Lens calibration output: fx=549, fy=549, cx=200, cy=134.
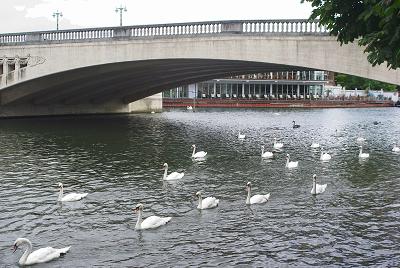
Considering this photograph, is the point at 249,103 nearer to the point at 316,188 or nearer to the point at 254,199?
the point at 316,188

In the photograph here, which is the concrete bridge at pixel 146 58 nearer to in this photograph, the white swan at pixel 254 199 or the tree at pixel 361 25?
the white swan at pixel 254 199

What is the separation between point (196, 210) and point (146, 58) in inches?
1004

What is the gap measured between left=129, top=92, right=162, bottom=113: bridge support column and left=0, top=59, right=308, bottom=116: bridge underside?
6376 millimetres

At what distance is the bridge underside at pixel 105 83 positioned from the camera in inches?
1796

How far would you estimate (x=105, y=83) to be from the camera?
56.0 meters

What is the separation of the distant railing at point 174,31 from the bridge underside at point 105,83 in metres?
2.32

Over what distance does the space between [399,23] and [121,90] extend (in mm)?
54825

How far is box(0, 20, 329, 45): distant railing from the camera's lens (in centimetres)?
3572

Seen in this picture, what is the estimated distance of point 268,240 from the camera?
1521cm

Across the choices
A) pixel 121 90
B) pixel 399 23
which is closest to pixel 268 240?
pixel 399 23

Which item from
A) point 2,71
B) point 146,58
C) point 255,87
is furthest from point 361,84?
point 146,58

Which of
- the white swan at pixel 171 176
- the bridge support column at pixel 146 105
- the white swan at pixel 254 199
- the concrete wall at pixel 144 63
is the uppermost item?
the concrete wall at pixel 144 63

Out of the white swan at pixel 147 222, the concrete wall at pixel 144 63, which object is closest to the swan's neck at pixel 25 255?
the white swan at pixel 147 222

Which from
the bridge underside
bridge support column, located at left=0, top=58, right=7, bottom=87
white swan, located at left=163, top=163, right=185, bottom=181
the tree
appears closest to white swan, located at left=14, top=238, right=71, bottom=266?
the tree
